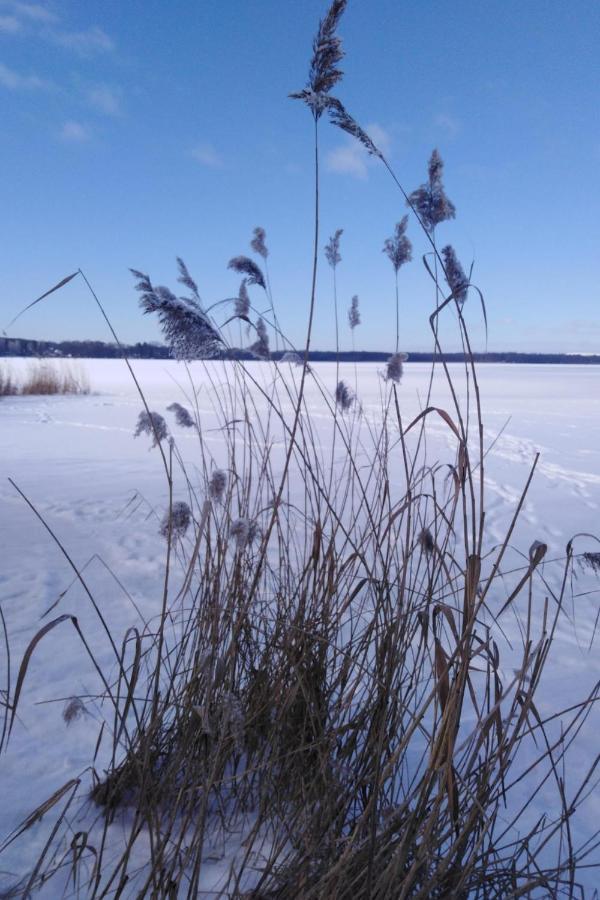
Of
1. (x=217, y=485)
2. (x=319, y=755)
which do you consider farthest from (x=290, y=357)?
(x=319, y=755)

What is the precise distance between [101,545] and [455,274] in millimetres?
2720

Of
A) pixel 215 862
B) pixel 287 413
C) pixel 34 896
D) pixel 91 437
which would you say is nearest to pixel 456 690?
pixel 215 862

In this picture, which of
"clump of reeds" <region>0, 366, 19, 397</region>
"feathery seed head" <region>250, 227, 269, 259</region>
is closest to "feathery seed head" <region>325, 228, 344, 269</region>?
"feathery seed head" <region>250, 227, 269, 259</region>

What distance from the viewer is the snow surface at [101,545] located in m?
1.50

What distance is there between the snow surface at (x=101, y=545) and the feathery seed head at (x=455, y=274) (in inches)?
26.4

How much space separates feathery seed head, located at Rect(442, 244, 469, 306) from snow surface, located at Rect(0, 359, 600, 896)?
2.20 ft

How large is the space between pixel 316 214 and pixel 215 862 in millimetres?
1308

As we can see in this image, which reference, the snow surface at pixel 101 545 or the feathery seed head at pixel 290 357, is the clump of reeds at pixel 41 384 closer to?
the snow surface at pixel 101 545

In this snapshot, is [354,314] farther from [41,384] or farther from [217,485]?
[41,384]

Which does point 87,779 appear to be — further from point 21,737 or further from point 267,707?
point 267,707

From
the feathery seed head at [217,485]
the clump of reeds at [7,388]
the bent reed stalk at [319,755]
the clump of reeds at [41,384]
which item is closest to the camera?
the bent reed stalk at [319,755]

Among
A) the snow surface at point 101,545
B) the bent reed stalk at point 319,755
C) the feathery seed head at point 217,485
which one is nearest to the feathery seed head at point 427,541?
the bent reed stalk at point 319,755

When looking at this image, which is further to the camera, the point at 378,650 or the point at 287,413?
the point at 287,413

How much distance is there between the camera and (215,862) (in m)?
1.18
